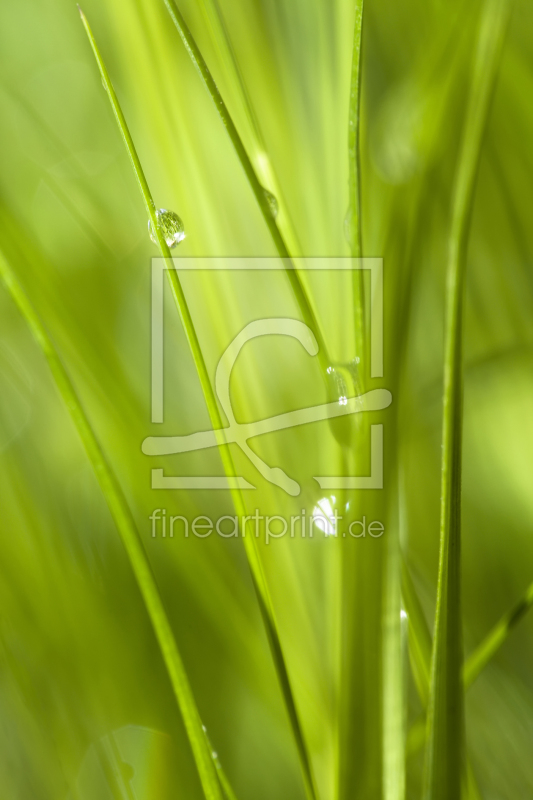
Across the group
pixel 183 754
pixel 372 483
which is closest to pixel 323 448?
pixel 372 483

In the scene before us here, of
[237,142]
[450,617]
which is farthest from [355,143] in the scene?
[450,617]

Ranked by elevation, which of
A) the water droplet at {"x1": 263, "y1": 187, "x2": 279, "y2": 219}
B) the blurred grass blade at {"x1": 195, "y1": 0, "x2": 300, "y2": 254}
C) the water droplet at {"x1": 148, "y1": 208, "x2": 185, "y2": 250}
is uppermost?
the blurred grass blade at {"x1": 195, "y1": 0, "x2": 300, "y2": 254}

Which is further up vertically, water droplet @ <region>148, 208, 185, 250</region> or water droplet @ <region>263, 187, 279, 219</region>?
water droplet @ <region>263, 187, 279, 219</region>

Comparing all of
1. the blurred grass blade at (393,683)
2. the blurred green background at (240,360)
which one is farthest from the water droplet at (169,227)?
the blurred grass blade at (393,683)

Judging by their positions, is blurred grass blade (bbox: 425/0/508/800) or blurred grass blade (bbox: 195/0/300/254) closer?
blurred grass blade (bbox: 425/0/508/800)

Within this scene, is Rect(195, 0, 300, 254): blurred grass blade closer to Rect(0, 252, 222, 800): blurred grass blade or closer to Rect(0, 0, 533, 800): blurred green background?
Rect(0, 0, 533, 800): blurred green background

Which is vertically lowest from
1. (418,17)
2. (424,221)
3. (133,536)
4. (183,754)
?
(183,754)

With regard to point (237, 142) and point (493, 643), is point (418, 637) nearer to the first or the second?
point (493, 643)

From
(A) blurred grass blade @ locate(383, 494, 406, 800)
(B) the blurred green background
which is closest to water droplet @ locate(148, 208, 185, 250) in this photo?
(B) the blurred green background

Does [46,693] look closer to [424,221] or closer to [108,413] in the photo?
[108,413]
